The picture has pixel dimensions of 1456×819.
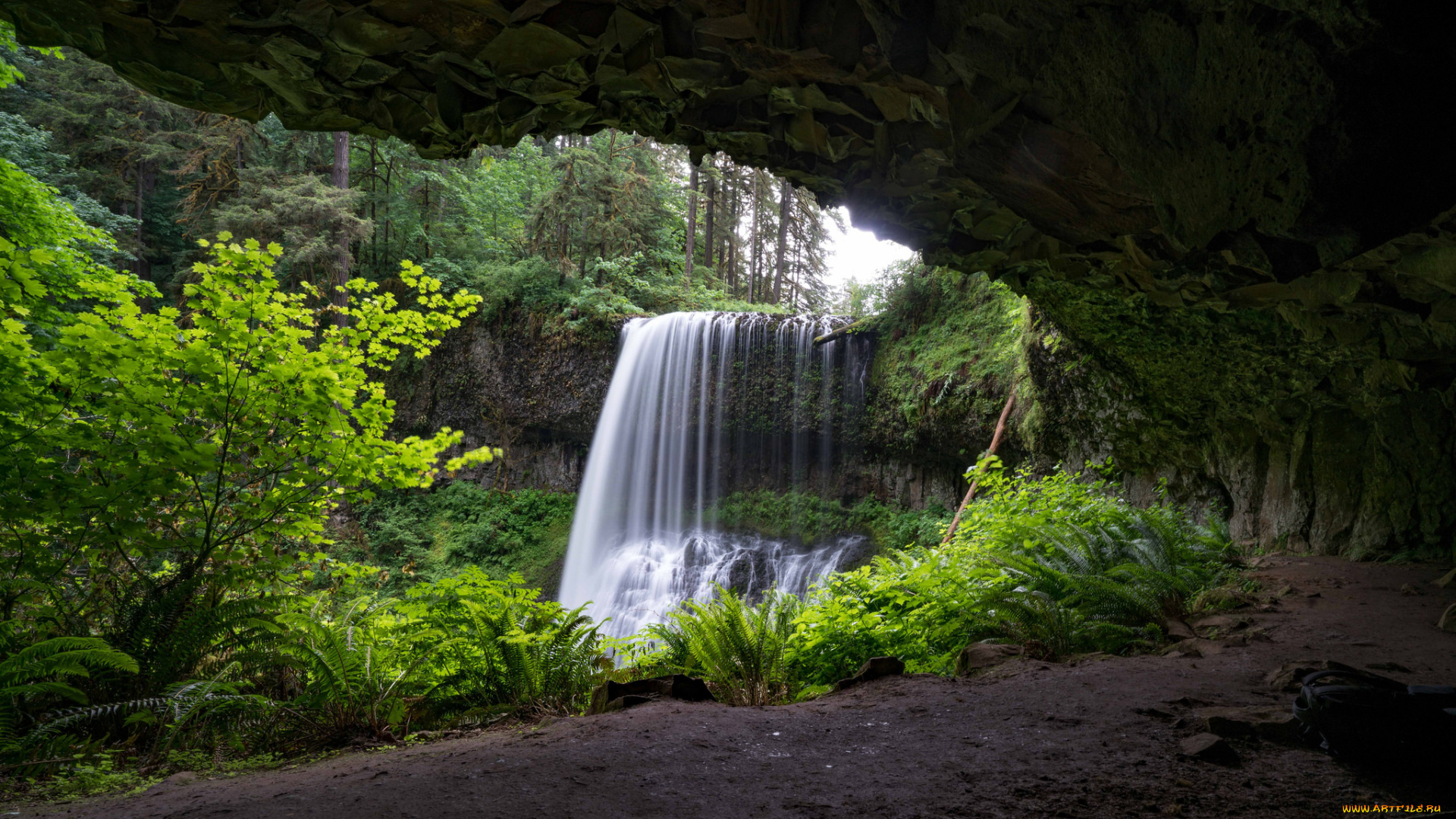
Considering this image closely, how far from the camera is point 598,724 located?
2.82 metres

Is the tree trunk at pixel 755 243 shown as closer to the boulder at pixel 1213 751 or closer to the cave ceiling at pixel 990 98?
the cave ceiling at pixel 990 98

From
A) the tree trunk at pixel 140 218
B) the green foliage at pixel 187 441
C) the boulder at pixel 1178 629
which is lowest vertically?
the boulder at pixel 1178 629

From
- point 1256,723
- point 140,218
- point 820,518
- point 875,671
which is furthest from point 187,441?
point 140,218

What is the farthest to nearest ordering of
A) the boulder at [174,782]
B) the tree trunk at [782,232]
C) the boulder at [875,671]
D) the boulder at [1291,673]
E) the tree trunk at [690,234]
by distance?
the tree trunk at [782,232]
the tree trunk at [690,234]
the boulder at [875,671]
the boulder at [1291,673]
the boulder at [174,782]

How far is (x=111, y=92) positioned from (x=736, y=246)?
2099cm

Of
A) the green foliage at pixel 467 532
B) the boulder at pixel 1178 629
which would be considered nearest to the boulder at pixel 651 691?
the boulder at pixel 1178 629

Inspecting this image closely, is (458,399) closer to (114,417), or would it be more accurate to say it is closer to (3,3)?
(114,417)

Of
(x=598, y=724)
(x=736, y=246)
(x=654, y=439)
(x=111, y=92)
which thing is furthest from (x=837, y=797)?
(x=736, y=246)

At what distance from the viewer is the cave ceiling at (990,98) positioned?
1766 mm

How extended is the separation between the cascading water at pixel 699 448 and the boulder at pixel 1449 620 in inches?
398

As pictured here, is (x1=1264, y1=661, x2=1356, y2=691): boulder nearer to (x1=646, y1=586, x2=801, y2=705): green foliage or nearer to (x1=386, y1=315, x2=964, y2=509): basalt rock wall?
(x1=646, y1=586, x2=801, y2=705): green foliage

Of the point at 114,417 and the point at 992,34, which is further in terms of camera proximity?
the point at 114,417

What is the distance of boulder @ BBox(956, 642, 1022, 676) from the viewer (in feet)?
12.3

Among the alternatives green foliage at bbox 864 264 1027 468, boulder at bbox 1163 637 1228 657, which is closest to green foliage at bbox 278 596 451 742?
boulder at bbox 1163 637 1228 657
